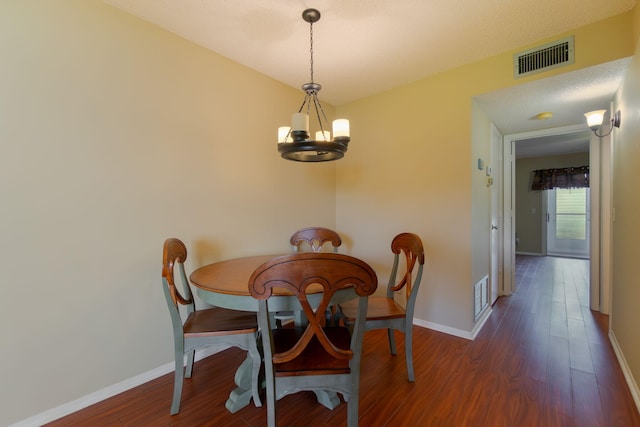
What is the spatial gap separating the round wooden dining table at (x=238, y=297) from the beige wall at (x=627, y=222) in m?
1.82

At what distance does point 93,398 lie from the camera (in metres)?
1.65

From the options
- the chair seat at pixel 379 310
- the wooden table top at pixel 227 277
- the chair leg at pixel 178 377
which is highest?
the wooden table top at pixel 227 277

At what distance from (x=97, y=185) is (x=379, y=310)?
6.42 feet

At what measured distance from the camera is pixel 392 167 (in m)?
2.93

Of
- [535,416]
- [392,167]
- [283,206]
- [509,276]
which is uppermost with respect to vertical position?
[392,167]

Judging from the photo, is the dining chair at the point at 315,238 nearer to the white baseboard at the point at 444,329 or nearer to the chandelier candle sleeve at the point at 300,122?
the white baseboard at the point at 444,329

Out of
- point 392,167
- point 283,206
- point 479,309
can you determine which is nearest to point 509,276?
point 479,309

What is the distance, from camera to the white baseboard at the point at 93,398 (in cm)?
148

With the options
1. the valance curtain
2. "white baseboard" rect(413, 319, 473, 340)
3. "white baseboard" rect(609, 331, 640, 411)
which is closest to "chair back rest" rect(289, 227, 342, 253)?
"white baseboard" rect(413, 319, 473, 340)

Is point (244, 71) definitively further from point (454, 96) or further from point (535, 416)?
point (535, 416)

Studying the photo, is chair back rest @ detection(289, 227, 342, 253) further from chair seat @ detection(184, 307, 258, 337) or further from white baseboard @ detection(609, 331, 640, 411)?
white baseboard @ detection(609, 331, 640, 411)

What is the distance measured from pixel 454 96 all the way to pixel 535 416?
2395 millimetres

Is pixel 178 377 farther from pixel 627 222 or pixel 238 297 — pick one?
pixel 627 222

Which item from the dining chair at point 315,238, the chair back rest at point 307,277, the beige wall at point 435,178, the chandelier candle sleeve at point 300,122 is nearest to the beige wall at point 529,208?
the beige wall at point 435,178
